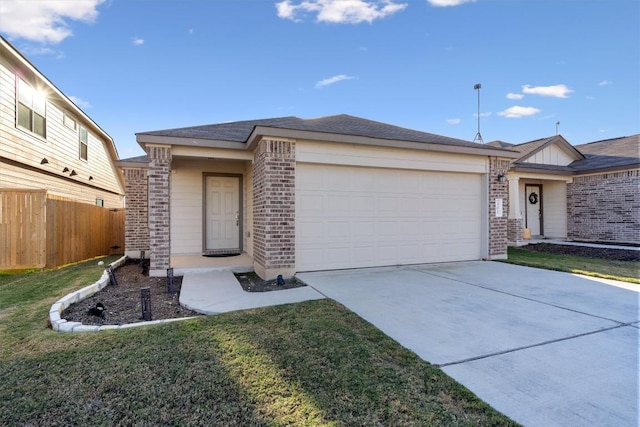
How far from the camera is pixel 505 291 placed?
209 inches

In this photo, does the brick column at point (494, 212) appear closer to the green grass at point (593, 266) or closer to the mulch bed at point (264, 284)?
the green grass at point (593, 266)

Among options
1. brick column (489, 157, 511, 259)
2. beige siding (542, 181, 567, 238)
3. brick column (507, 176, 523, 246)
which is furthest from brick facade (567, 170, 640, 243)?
brick column (489, 157, 511, 259)

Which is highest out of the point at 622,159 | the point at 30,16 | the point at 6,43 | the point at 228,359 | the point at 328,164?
the point at 30,16

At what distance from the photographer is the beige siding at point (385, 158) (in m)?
6.71

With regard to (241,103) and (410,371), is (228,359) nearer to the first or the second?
(410,371)

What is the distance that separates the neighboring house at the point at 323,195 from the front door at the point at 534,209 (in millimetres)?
7537

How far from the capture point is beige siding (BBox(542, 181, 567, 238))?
46.5 ft

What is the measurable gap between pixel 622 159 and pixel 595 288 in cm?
1095

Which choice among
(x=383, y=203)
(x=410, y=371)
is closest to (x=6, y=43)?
(x=383, y=203)

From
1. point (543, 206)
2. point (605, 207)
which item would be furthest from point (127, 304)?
point (543, 206)

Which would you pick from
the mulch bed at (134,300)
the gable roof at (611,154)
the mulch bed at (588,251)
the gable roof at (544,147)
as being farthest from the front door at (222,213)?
the gable roof at (611,154)

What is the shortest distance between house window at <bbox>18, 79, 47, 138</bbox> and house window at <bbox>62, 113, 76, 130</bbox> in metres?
1.61

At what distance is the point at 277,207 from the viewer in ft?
20.9

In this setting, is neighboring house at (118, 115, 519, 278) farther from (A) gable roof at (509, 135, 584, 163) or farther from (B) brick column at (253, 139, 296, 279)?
(A) gable roof at (509, 135, 584, 163)
